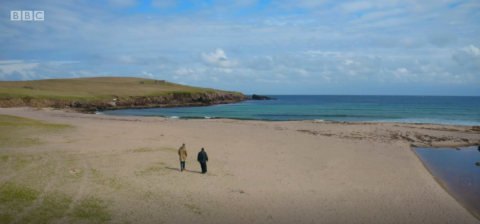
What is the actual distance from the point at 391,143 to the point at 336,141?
5075 mm

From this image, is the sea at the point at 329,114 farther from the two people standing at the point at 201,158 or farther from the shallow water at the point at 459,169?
the two people standing at the point at 201,158

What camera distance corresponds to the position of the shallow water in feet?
50.4

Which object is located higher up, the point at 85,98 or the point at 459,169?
the point at 85,98

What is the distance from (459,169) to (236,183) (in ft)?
51.0

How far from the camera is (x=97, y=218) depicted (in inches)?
430

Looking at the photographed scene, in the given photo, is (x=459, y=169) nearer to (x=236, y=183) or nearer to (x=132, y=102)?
(x=236, y=183)

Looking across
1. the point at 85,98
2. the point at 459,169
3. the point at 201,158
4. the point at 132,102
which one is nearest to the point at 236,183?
the point at 201,158

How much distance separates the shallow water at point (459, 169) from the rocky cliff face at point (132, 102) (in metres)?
69.4

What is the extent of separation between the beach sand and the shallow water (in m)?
0.76

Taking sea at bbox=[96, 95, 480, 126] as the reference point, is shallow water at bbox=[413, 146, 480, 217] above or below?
below

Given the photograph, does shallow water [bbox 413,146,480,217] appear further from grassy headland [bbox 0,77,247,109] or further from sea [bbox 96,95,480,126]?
grassy headland [bbox 0,77,247,109]

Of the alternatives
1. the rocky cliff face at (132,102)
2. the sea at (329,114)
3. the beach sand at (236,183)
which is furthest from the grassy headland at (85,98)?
the beach sand at (236,183)

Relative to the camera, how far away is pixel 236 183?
15.8m

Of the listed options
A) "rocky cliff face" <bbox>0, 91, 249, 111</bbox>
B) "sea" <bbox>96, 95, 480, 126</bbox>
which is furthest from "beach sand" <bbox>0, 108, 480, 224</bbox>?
"rocky cliff face" <bbox>0, 91, 249, 111</bbox>
